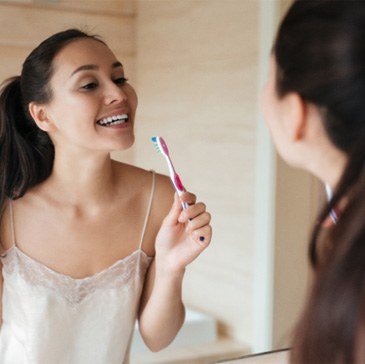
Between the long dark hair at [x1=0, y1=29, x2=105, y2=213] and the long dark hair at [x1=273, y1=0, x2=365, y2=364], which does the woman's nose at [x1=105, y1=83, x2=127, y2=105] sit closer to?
the long dark hair at [x1=0, y1=29, x2=105, y2=213]

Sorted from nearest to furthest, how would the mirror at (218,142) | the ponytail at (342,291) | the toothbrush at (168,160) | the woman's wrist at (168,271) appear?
the ponytail at (342,291) < the toothbrush at (168,160) < the woman's wrist at (168,271) < the mirror at (218,142)

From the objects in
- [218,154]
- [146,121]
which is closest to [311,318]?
[218,154]

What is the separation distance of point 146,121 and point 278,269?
471 mm

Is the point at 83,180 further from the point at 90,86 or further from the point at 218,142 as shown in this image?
the point at 218,142

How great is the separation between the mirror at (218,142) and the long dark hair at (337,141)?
2.84ft

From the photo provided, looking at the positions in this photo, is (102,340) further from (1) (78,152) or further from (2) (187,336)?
(2) (187,336)

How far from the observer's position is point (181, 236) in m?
0.88

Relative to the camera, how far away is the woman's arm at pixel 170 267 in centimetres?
81

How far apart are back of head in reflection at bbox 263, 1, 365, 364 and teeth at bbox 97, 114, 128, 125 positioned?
1.23 ft

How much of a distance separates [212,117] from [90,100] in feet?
2.24

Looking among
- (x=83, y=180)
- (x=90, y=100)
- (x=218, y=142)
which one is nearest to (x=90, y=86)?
(x=90, y=100)

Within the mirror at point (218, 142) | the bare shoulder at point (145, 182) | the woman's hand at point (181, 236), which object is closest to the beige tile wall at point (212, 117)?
the mirror at point (218, 142)

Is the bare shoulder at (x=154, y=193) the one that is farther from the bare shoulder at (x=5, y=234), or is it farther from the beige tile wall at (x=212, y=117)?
the beige tile wall at (x=212, y=117)

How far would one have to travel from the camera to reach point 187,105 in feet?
5.15
